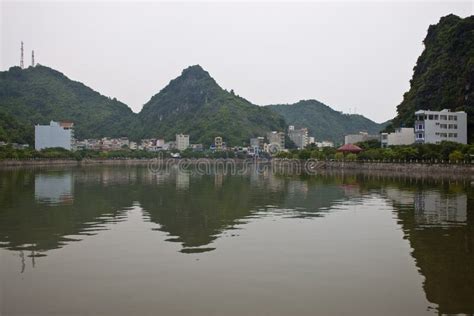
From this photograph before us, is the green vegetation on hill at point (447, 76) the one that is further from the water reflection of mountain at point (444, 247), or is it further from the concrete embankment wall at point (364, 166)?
the water reflection of mountain at point (444, 247)

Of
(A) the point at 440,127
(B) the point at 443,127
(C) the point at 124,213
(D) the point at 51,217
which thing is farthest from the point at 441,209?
(B) the point at 443,127

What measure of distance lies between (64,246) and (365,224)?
Answer: 12397 mm

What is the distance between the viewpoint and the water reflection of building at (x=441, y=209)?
2131 centimetres

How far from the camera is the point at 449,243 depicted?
15.8m

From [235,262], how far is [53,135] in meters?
145

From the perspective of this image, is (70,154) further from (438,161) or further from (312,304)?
(312,304)

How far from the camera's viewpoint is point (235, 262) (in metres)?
13.3

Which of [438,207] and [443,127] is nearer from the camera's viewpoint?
[438,207]

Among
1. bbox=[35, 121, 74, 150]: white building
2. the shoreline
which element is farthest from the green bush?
bbox=[35, 121, 74, 150]: white building

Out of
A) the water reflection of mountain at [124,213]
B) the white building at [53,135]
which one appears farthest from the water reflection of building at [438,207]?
the white building at [53,135]

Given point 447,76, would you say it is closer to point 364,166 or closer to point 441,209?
point 364,166

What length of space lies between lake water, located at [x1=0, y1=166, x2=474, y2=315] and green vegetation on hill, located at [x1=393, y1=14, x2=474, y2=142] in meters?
79.2

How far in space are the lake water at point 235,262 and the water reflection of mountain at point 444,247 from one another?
0.04 m

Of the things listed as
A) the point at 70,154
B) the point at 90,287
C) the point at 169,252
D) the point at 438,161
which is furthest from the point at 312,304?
the point at 70,154
